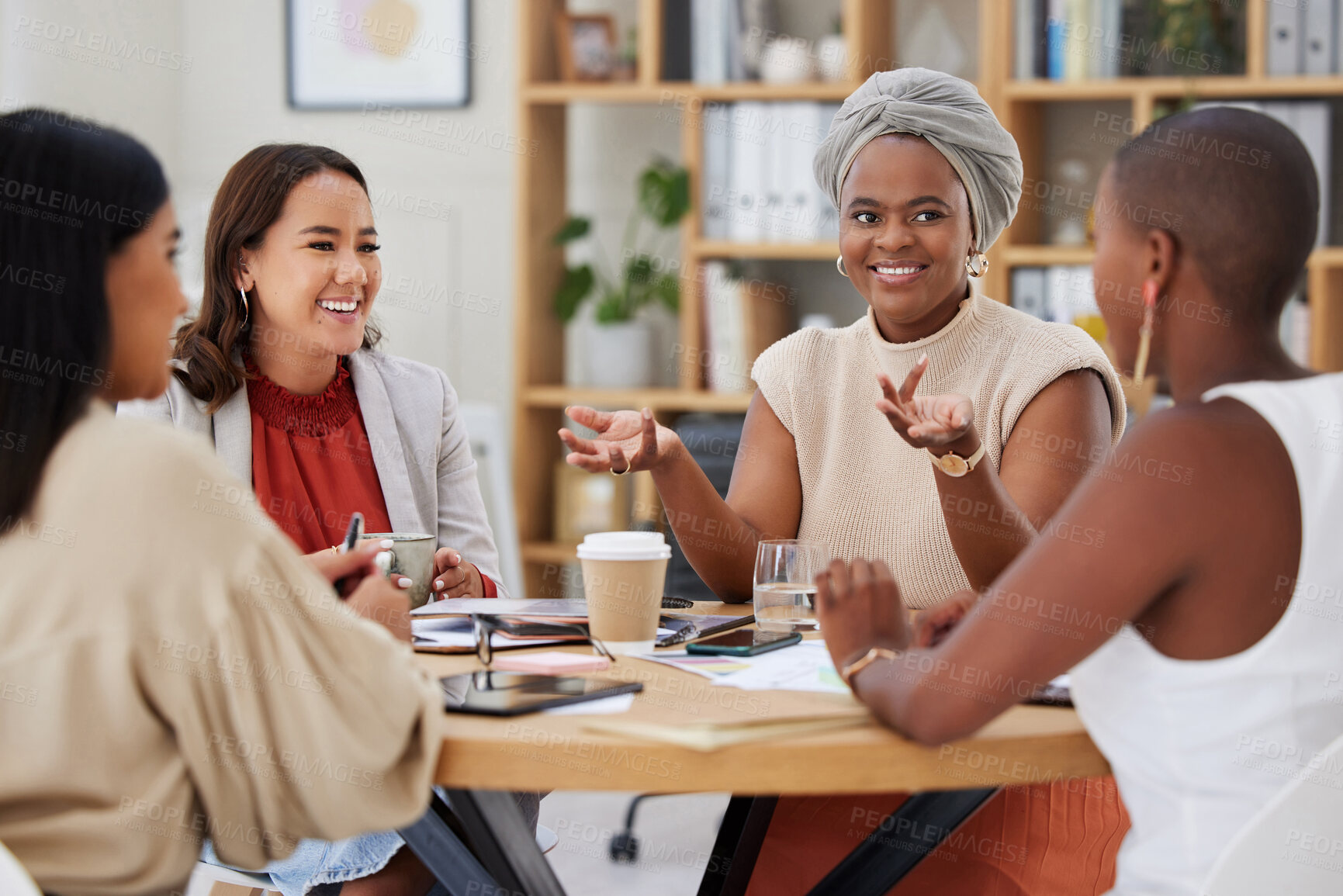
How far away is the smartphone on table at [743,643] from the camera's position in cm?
128

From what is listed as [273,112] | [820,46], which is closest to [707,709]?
[820,46]

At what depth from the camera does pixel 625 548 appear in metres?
1.29

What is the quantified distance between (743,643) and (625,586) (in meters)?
0.14

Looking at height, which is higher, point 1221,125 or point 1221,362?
point 1221,125

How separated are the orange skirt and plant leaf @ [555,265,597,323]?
2435 mm

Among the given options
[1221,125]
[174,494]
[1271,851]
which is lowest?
[1271,851]

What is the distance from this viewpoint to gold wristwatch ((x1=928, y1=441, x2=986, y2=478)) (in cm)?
147

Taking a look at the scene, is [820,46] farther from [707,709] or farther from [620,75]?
[707,709]

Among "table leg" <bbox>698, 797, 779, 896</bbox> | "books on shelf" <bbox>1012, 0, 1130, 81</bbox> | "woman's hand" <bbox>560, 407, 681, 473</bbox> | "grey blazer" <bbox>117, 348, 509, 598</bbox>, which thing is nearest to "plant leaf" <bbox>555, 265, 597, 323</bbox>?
"books on shelf" <bbox>1012, 0, 1130, 81</bbox>

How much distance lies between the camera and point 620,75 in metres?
3.74

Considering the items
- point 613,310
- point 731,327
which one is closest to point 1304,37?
point 731,327

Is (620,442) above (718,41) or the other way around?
the other way around

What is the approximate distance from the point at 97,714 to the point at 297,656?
141 mm

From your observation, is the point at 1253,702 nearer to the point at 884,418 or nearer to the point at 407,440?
the point at 884,418
